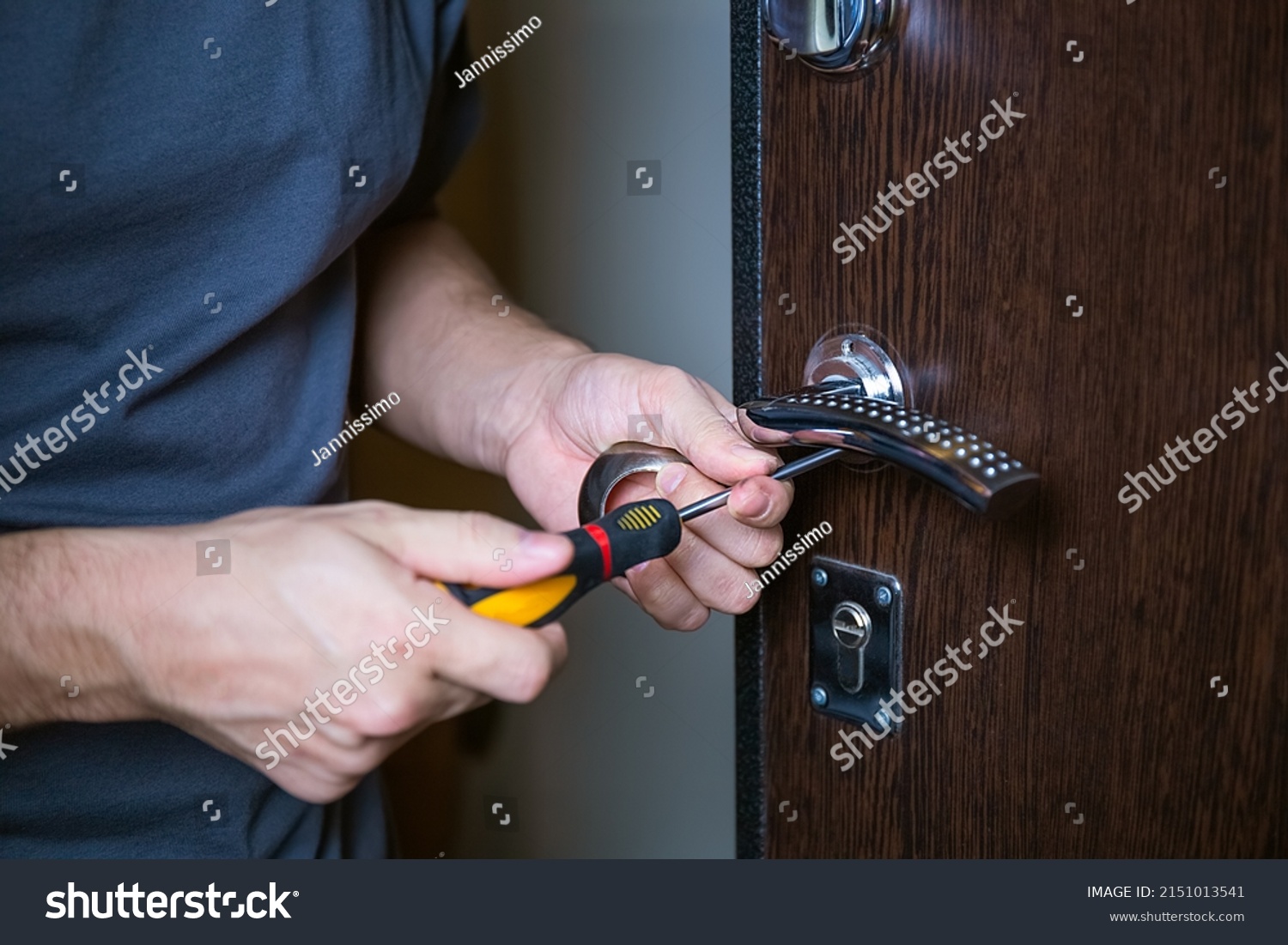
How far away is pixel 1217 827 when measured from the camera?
1.18ft

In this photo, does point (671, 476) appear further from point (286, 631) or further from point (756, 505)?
point (286, 631)

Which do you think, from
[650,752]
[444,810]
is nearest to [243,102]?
[650,752]

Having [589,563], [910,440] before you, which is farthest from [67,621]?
[910,440]

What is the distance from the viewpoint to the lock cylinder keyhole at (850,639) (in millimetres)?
428

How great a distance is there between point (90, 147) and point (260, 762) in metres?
0.27

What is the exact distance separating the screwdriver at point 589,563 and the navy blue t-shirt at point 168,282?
0.20m

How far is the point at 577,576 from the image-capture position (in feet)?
1.24

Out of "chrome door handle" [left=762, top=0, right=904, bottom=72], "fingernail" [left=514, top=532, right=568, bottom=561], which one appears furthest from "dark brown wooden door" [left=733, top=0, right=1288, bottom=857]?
"fingernail" [left=514, top=532, right=568, bottom=561]

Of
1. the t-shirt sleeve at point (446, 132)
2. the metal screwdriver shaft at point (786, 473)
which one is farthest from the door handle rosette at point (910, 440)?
the t-shirt sleeve at point (446, 132)

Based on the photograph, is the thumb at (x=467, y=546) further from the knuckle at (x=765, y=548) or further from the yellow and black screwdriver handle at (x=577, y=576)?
the knuckle at (x=765, y=548)

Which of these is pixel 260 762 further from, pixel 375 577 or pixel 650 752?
pixel 650 752

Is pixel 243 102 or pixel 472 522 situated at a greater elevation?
pixel 243 102

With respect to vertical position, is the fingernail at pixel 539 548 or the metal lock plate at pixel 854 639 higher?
the fingernail at pixel 539 548

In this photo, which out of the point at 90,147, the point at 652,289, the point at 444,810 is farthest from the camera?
the point at 444,810
